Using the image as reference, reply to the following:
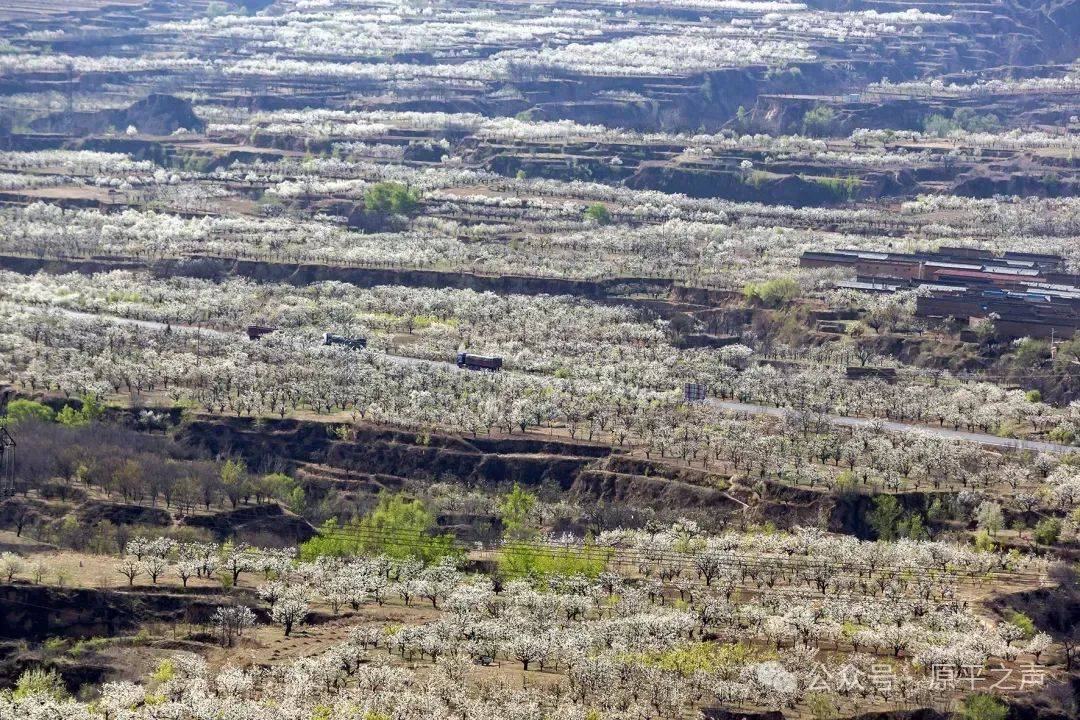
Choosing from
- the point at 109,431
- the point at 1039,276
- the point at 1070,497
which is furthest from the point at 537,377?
the point at 1039,276

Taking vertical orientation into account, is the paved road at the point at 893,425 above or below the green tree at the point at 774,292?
above

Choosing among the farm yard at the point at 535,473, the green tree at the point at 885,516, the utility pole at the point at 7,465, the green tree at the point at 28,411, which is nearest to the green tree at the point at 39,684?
the farm yard at the point at 535,473

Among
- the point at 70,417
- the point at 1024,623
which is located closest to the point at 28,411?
the point at 70,417

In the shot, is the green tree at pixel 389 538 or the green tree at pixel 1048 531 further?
the green tree at pixel 1048 531

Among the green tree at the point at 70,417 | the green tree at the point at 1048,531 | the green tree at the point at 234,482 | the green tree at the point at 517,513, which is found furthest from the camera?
the green tree at the point at 70,417

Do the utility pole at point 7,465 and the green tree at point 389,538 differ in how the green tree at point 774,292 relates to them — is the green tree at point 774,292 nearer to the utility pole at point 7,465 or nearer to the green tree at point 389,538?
the green tree at point 389,538

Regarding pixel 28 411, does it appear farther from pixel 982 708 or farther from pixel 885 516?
pixel 982 708

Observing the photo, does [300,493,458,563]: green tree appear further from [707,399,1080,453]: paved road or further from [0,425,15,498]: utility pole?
[707,399,1080,453]: paved road

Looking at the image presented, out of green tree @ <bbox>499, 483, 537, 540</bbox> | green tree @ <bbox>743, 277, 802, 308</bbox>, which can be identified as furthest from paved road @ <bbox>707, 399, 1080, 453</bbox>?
green tree @ <bbox>743, 277, 802, 308</bbox>
